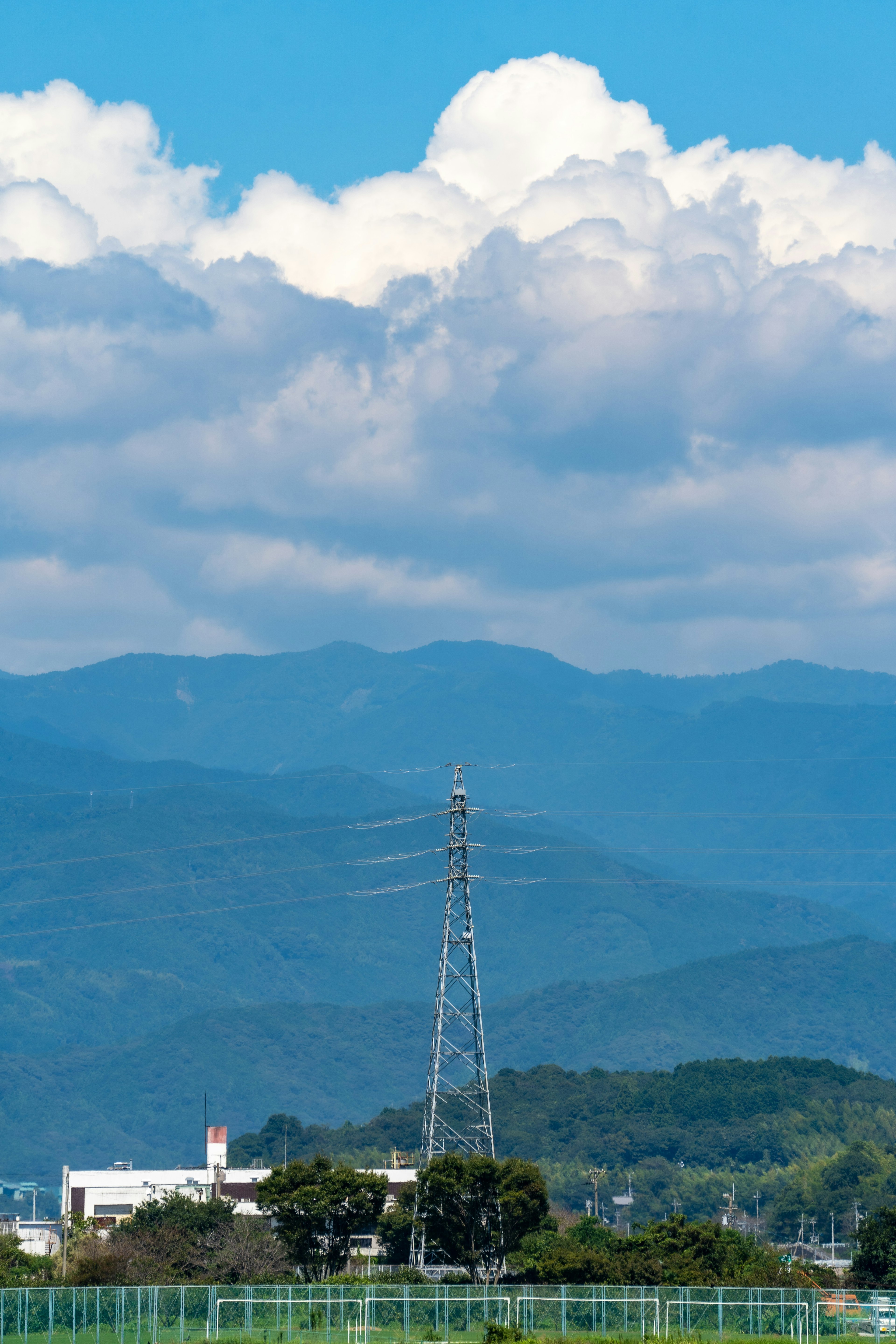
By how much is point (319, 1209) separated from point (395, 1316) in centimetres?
2516

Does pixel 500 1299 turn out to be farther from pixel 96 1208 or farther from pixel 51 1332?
pixel 96 1208

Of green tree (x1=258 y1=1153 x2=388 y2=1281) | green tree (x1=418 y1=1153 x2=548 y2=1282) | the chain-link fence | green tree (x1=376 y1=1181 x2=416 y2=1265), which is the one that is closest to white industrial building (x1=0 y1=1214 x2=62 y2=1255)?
green tree (x1=376 y1=1181 x2=416 y2=1265)

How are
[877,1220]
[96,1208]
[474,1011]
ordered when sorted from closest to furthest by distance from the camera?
1. [474,1011]
2. [877,1220]
3. [96,1208]

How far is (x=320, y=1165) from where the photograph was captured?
323ft

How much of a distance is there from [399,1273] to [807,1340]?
3251cm

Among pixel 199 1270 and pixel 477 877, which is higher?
pixel 477 877

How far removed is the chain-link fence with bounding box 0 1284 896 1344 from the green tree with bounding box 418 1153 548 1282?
17.6m

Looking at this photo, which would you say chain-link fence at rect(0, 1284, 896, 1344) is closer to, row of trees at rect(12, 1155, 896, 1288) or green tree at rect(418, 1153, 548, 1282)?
row of trees at rect(12, 1155, 896, 1288)

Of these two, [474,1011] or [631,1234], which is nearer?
[474,1011]

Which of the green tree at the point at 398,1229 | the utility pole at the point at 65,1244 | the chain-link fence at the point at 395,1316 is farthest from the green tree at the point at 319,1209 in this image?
the chain-link fence at the point at 395,1316

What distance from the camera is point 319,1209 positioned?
9481cm

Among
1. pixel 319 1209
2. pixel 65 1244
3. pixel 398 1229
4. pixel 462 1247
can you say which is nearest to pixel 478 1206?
pixel 462 1247

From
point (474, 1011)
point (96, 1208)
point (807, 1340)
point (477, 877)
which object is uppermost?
point (477, 877)

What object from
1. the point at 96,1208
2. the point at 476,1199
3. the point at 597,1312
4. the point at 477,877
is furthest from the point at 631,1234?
the point at 96,1208
